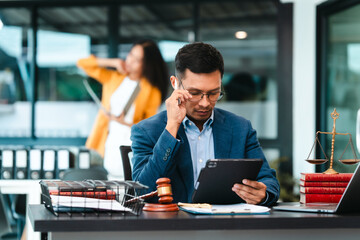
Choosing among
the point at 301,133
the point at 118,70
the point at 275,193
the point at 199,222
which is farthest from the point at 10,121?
the point at 199,222

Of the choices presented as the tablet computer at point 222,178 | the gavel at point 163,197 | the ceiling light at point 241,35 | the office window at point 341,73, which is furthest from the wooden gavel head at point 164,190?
the ceiling light at point 241,35

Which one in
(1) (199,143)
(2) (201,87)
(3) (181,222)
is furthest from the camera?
(1) (199,143)

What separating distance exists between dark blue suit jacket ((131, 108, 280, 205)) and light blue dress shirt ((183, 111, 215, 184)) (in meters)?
0.03

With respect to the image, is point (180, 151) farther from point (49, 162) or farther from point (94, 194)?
point (49, 162)

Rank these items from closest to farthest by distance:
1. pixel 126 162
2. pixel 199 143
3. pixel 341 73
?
pixel 199 143 < pixel 126 162 < pixel 341 73

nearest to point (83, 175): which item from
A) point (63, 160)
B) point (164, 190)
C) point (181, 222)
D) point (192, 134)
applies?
point (192, 134)

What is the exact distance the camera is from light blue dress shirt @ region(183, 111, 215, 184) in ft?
7.35

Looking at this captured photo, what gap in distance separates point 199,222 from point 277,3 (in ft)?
14.4

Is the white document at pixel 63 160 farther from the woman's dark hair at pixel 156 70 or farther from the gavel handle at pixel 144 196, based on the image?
the gavel handle at pixel 144 196

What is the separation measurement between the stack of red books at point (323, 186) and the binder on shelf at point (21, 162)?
3.54 meters

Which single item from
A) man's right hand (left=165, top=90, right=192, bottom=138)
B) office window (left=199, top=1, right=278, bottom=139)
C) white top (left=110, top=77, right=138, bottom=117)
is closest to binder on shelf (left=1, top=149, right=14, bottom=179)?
white top (left=110, top=77, right=138, bottom=117)

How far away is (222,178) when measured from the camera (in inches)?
67.4

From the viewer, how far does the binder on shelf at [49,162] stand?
4.94 meters

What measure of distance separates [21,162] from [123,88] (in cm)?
125
